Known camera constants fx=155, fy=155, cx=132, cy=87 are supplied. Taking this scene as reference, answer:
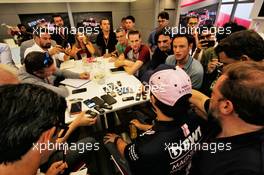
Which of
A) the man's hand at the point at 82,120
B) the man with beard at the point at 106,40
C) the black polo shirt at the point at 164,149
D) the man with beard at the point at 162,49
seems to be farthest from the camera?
the man with beard at the point at 106,40

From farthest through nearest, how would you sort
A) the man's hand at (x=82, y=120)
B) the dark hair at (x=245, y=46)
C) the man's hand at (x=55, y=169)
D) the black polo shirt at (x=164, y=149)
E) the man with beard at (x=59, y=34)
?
1. the man with beard at (x=59, y=34)
2. the man's hand at (x=82, y=120)
3. the dark hair at (x=245, y=46)
4. the man's hand at (x=55, y=169)
5. the black polo shirt at (x=164, y=149)

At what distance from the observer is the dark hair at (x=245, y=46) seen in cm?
119

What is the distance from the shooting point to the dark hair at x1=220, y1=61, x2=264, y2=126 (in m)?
0.62

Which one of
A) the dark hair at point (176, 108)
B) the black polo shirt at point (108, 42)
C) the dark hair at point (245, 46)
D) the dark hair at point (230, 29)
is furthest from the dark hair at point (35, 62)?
the dark hair at point (230, 29)

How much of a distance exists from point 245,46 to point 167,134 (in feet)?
3.12

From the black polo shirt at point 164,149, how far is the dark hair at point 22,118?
0.50 meters

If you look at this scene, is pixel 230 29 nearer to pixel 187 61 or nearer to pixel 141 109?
pixel 187 61

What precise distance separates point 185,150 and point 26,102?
2.68 ft

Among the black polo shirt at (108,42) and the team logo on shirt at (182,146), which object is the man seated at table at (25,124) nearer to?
the team logo on shirt at (182,146)

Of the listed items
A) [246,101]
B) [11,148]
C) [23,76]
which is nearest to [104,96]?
[23,76]

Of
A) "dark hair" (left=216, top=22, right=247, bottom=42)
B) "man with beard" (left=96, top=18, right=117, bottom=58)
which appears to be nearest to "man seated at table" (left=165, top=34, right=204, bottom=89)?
"dark hair" (left=216, top=22, right=247, bottom=42)

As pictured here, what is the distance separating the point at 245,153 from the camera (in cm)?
61

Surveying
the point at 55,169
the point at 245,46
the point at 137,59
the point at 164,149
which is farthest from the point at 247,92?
the point at 137,59

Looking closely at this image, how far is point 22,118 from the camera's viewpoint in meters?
0.54
